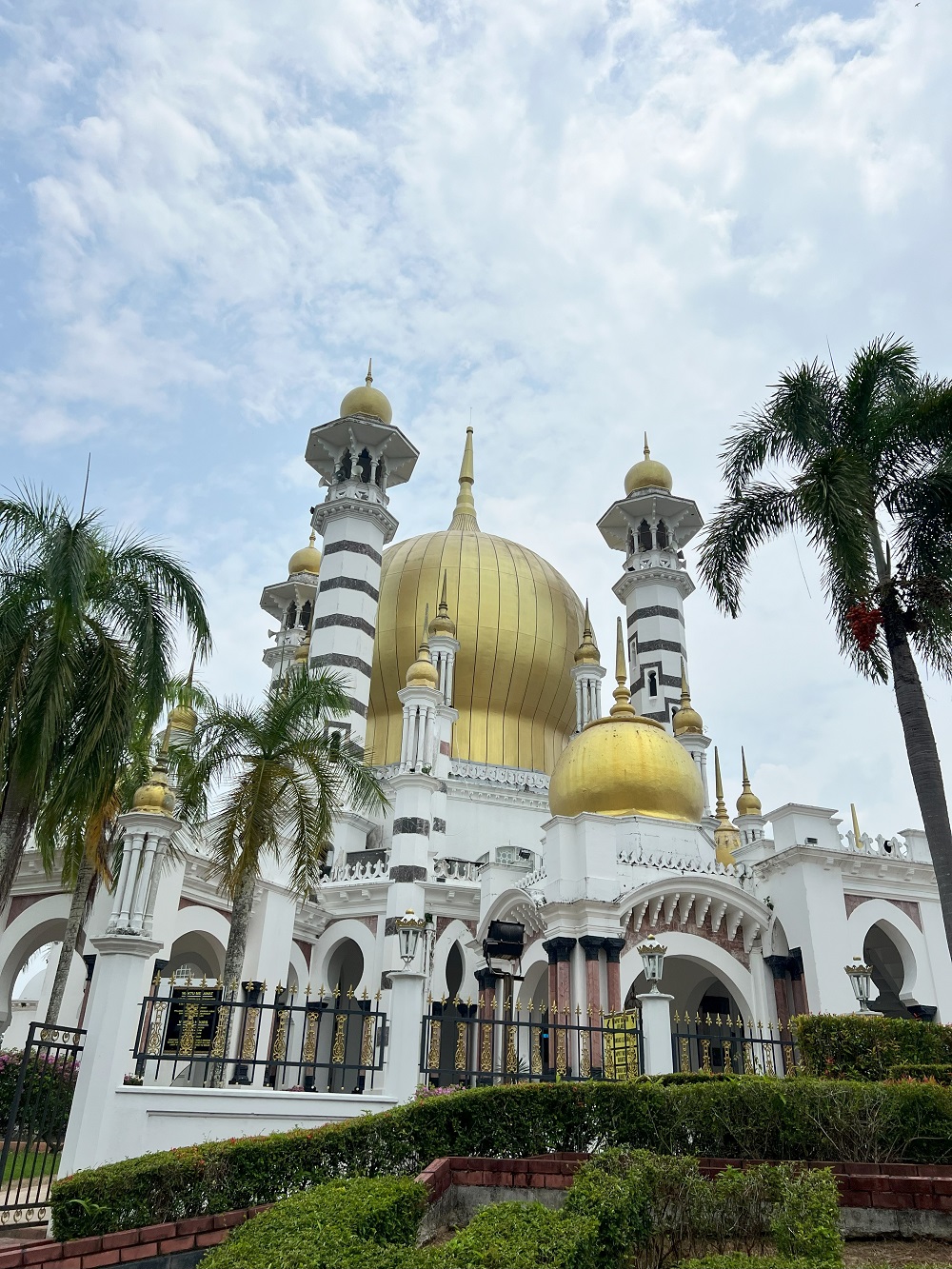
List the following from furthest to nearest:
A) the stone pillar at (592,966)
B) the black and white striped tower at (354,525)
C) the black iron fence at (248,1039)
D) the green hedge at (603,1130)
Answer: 1. the black and white striped tower at (354,525)
2. the stone pillar at (592,966)
3. the black iron fence at (248,1039)
4. the green hedge at (603,1130)

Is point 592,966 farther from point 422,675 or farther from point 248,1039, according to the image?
point 422,675

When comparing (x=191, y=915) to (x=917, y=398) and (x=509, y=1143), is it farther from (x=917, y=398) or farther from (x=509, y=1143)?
(x=917, y=398)

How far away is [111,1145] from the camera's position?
36.7 feet

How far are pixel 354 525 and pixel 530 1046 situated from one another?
2460 centimetres

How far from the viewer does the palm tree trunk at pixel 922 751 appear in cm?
1417

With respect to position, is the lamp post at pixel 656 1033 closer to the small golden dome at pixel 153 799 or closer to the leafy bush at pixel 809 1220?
the leafy bush at pixel 809 1220

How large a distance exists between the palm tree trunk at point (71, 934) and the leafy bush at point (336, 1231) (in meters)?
12.5

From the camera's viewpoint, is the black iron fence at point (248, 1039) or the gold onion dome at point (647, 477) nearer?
the black iron fence at point (248, 1039)

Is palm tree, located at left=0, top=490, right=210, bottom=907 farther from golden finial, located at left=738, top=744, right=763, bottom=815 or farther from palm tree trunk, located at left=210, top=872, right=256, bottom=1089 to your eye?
golden finial, located at left=738, top=744, right=763, bottom=815

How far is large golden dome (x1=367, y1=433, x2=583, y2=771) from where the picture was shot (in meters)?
37.9

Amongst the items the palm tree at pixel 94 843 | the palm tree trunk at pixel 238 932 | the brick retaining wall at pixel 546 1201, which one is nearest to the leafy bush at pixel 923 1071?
the brick retaining wall at pixel 546 1201

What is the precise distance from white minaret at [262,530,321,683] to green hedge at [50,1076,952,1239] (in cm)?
3434

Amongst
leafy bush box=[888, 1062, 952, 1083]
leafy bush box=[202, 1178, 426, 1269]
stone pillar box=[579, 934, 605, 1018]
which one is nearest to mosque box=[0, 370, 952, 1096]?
stone pillar box=[579, 934, 605, 1018]

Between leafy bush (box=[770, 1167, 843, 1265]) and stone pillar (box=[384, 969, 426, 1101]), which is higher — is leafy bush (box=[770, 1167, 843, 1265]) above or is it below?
below
